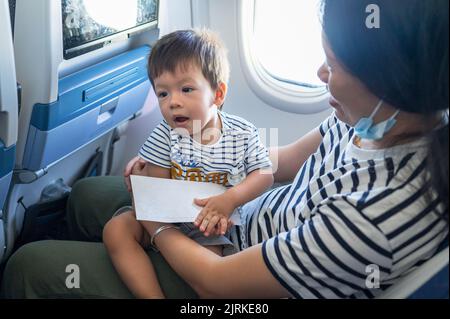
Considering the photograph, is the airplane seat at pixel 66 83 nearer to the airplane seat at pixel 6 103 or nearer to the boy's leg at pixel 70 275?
the airplane seat at pixel 6 103

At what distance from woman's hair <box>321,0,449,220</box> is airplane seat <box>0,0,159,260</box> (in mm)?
749

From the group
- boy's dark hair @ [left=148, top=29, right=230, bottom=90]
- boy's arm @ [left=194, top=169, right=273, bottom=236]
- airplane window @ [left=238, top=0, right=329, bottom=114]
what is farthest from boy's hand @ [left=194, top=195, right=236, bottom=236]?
airplane window @ [left=238, top=0, right=329, bottom=114]

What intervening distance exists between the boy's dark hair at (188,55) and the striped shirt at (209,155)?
0.16 metres

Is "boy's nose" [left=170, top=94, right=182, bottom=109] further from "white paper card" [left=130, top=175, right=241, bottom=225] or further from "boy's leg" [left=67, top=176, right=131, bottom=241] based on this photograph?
"boy's leg" [left=67, top=176, right=131, bottom=241]

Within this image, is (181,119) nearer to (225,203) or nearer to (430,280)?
(225,203)

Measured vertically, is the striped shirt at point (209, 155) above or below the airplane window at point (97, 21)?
below

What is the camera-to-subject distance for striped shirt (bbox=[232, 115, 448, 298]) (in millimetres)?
889

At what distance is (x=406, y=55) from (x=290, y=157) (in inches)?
33.1

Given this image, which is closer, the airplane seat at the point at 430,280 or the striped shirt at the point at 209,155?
the airplane seat at the point at 430,280

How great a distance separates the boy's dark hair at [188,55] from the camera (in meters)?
1.43

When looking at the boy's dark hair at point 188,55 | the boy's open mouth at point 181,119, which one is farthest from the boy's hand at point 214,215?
the boy's dark hair at point 188,55

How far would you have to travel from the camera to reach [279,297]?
3.42 ft

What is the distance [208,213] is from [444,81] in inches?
26.2

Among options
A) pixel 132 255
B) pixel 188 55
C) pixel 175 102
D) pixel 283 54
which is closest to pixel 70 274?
pixel 132 255
